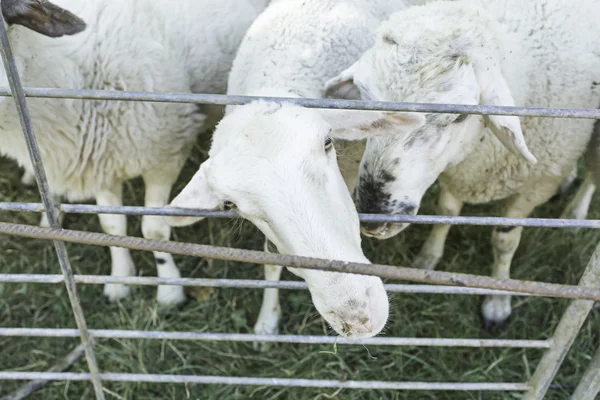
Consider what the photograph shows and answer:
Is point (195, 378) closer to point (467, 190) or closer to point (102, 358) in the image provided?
point (102, 358)

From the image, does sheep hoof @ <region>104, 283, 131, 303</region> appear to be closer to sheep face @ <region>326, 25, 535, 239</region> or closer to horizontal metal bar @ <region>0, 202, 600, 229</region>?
horizontal metal bar @ <region>0, 202, 600, 229</region>

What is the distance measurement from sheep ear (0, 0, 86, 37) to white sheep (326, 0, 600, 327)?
1.10 metres

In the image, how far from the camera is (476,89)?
2262 mm

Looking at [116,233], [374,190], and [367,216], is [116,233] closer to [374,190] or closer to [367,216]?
[374,190]

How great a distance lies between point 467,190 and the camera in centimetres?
319

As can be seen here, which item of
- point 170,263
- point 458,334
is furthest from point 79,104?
point 458,334

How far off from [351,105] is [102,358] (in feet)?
7.50

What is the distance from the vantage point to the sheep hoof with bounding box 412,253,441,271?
3.73 meters

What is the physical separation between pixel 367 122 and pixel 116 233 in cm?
208

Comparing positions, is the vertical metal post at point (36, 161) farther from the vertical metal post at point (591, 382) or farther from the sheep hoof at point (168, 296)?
the vertical metal post at point (591, 382)

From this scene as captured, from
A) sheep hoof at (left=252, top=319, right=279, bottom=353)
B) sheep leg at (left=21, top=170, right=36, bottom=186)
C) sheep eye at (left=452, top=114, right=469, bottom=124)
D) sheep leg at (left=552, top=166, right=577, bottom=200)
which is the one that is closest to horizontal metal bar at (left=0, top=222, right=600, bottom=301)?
Answer: sheep eye at (left=452, top=114, right=469, bottom=124)

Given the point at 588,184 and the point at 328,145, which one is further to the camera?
the point at 588,184

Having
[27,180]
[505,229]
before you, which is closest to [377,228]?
[505,229]

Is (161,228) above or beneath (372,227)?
beneath
